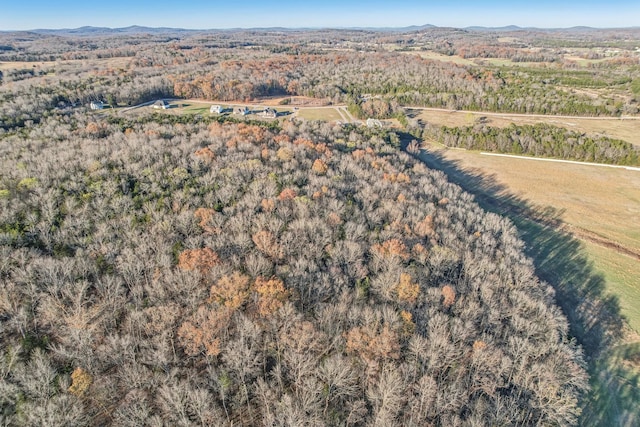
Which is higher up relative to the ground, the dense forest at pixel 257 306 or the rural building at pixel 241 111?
the rural building at pixel 241 111

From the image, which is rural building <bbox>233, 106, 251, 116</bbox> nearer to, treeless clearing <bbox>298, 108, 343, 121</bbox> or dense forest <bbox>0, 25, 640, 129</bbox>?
dense forest <bbox>0, 25, 640, 129</bbox>

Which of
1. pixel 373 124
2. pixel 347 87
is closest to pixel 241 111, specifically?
pixel 373 124

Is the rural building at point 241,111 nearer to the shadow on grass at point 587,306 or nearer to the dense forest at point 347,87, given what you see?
the dense forest at point 347,87

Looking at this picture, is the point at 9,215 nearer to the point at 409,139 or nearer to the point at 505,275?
the point at 505,275

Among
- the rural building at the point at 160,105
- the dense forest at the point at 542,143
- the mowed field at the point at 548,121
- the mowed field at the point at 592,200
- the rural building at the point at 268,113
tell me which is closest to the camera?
the mowed field at the point at 592,200

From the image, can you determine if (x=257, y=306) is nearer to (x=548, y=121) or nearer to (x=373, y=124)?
(x=373, y=124)

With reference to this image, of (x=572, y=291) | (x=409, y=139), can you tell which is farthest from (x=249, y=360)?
(x=409, y=139)

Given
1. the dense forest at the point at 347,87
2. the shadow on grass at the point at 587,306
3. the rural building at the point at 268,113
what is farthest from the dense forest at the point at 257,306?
the dense forest at the point at 347,87
